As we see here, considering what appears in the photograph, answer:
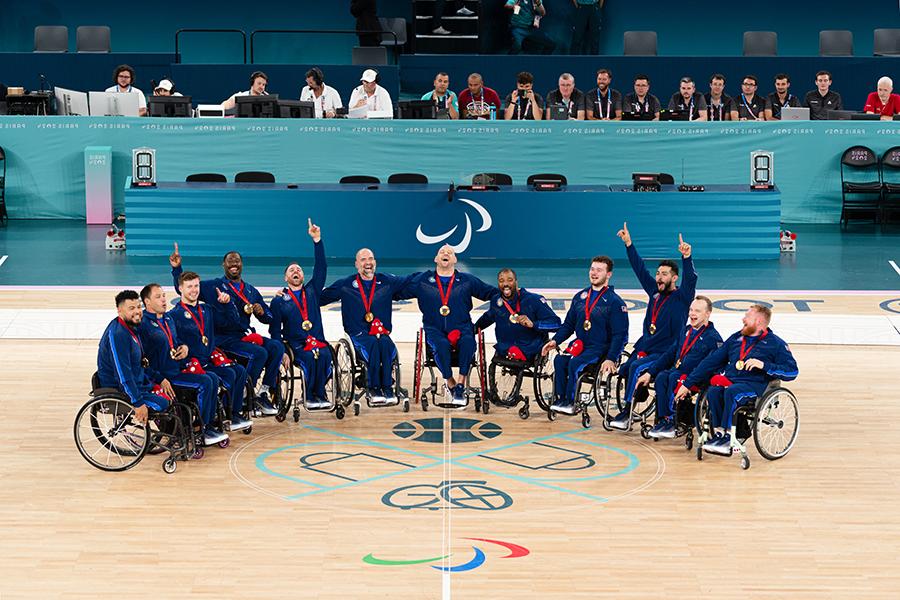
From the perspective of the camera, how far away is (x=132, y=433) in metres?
10.5

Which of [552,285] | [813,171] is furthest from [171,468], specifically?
[813,171]

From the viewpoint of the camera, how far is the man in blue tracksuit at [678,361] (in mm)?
10797

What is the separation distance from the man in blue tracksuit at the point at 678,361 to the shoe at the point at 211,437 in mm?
3469

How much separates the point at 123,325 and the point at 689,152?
37.1ft

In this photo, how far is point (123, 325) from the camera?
1011 centimetres

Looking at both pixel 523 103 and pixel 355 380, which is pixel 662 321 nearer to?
pixel 355 380

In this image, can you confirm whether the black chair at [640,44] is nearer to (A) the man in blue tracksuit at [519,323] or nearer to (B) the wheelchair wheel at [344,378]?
(A) the man in blue tracksuit at [519,323]

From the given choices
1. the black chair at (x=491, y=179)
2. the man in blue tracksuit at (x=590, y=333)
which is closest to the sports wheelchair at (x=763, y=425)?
the man in blue tracksuit at (x=590, y=333)

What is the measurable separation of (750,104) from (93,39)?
11.6m

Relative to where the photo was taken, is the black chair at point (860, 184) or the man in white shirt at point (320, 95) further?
the man in white shirt at point (320, 95)

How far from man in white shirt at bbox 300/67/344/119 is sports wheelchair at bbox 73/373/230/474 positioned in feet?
32.1

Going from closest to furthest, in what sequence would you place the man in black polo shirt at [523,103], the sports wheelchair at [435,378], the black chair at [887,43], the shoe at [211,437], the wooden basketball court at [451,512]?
1. the wooden basketball court at [451,512]
2. the shoe at [211,437]
3. the sports wheelchair at [435,378]
4. the man in black polo shirt at [523,103]
5. the black chair at [887,43]

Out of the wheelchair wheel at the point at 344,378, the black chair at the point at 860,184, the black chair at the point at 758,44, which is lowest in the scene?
the wheelchair wheel at the point at 344,378

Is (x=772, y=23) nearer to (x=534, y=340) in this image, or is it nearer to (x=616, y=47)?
(x=616, y=47)
